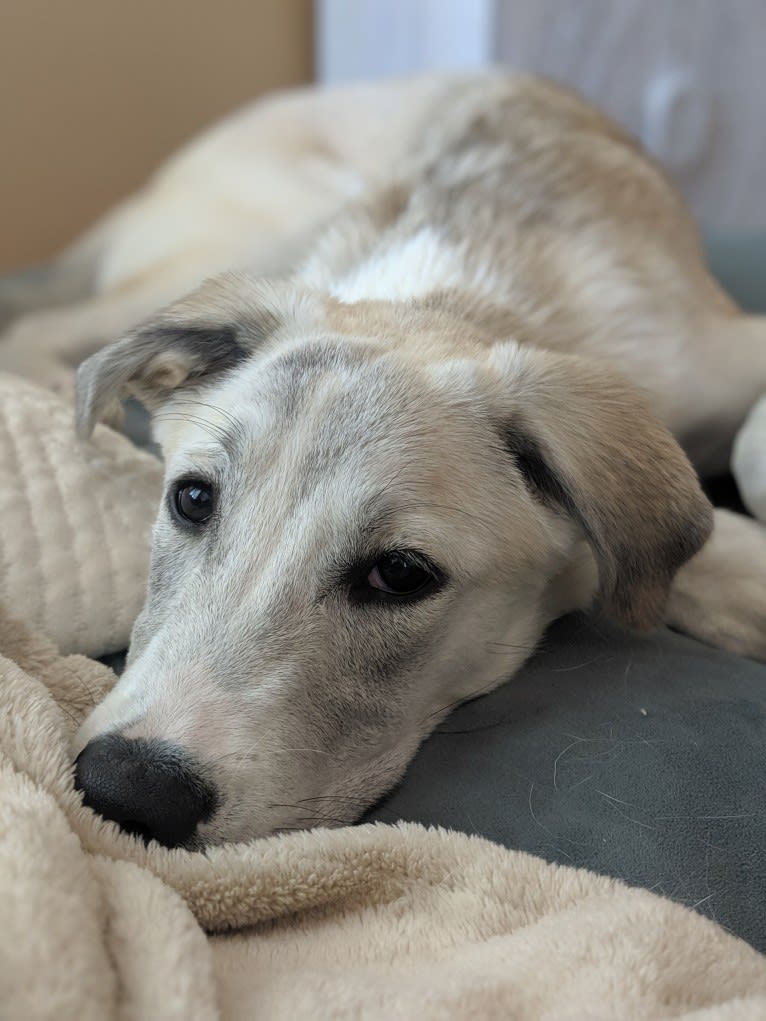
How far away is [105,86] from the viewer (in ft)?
14.8

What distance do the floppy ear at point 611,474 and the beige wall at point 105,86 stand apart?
3.39m

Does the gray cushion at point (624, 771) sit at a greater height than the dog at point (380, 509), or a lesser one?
lesser

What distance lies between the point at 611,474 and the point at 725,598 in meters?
0.45

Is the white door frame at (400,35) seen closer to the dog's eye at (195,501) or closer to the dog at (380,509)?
the dog at (380,509)

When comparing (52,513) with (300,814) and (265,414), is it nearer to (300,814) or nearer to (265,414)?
(265,414)

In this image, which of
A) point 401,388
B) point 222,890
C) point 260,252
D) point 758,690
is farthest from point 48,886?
point 260,252

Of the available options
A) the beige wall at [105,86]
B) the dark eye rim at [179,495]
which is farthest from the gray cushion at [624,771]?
the beige wall at [105,86]

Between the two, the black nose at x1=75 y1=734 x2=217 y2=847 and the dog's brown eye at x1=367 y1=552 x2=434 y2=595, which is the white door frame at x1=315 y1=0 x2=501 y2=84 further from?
the black nose at x1=75 y1=734 x2=217 y2=847

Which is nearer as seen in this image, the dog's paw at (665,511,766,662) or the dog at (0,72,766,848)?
the dog at (0,72,766,848)

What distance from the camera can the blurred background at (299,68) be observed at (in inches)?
170

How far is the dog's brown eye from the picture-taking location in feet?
4.76

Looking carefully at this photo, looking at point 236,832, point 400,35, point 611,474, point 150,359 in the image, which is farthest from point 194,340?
point 400,35

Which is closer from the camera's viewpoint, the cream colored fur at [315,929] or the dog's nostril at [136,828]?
the cream colored fur at [315,929]

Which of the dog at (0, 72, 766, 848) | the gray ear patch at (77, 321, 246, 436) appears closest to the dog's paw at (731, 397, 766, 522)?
the dog at (0, 72, 766, 848)
